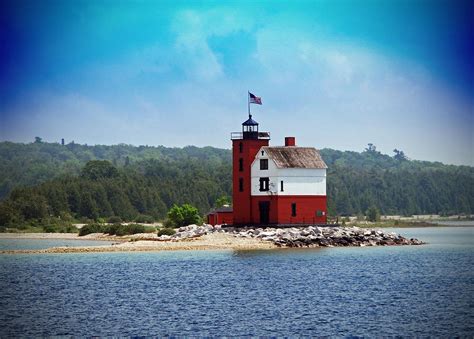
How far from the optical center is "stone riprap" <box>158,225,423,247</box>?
58125 mm

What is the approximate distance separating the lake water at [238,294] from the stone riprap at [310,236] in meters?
5.24

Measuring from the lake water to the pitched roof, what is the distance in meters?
10.1

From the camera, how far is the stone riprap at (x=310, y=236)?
58.1m

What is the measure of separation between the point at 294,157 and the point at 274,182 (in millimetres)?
2601

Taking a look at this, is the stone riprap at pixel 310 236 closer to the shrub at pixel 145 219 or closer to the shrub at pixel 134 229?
the shrub at pixel 134 229

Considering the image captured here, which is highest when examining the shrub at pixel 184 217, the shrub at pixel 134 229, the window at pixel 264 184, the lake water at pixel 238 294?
the window at pixel 264 184

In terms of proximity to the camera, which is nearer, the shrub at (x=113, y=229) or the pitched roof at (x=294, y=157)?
the pitched roof at (x=294, y=157)

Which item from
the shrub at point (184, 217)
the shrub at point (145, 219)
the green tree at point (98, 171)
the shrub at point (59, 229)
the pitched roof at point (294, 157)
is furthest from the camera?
the green tree at point (98, 171)

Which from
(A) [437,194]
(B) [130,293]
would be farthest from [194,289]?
(A) [437,194]

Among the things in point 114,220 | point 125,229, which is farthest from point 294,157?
point 114,220

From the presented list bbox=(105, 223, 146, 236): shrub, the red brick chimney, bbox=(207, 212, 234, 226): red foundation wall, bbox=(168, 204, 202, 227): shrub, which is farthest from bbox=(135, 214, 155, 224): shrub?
the red brick chimney

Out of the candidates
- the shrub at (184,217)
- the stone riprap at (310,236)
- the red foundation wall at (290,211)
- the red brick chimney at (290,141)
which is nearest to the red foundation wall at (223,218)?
the shrub at (184,217)

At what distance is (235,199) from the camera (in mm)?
62688

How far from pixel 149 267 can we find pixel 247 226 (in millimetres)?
17797
